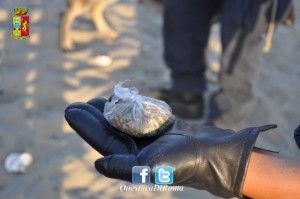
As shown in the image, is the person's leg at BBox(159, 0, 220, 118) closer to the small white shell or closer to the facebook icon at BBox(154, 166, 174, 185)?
the small white shell

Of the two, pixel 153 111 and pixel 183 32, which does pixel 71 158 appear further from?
pixel 153 111

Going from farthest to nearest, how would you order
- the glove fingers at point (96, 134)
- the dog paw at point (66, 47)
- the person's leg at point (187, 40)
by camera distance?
the dog paw at point (66, 47)
the person's leg at point (187, 40)
the glove fingers at point (96, 134)

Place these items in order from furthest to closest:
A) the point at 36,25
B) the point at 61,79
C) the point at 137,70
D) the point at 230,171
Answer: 1. the point at 36,25
2. the point at 137,70
3. the point at 61,79
4. the point at 230,171

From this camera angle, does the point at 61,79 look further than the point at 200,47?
Yes

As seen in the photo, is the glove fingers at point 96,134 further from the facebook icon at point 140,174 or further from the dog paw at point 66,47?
the dog paw at point 66,47

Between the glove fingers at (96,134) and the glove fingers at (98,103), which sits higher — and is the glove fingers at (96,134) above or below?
below

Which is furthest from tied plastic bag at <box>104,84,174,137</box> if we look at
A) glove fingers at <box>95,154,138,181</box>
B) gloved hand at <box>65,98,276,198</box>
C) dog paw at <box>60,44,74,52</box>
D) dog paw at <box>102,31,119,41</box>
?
dog paw at <box>102,31,119,41</box>

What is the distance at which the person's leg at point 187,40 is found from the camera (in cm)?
241

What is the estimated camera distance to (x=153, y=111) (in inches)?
54.2

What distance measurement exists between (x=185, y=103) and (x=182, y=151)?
1.47m

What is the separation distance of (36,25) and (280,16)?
172 cm

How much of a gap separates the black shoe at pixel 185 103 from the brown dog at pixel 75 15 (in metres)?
0.78

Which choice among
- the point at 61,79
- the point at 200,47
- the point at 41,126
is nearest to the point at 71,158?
the point at 41,126

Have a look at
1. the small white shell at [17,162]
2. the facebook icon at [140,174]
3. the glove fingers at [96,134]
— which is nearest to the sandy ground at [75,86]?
the small white shell at [17,162]
